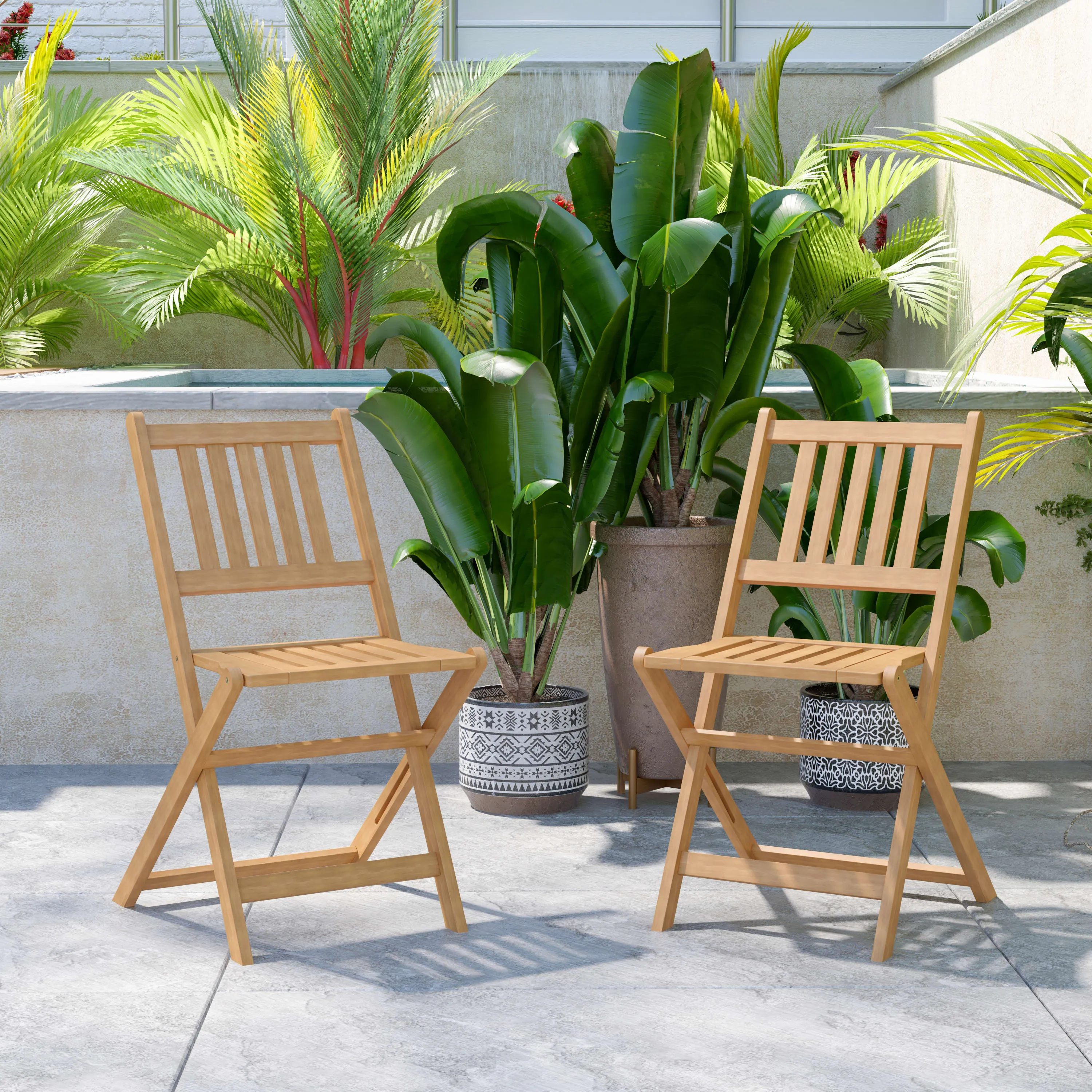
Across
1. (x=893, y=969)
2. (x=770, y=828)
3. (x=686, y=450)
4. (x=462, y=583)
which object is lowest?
(x=770, y=828)

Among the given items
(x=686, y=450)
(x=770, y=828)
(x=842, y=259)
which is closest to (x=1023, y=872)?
(x=770, y=828)

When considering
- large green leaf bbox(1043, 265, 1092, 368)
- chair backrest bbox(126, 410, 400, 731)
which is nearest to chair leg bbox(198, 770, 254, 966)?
chair backrest bbox(126, 410, 400, 731)

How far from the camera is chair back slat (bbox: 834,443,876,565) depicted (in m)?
2.70

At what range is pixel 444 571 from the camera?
10.7 feet

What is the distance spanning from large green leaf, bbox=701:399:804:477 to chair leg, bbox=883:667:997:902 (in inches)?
34.8

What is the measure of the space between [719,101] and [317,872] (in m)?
4.84

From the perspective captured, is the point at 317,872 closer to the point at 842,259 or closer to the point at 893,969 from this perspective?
the point at 893,969

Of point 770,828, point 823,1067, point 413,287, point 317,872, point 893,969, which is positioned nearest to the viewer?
point 823,1067

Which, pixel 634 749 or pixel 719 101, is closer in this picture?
pixel 634 749

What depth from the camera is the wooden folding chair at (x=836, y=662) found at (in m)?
2.42

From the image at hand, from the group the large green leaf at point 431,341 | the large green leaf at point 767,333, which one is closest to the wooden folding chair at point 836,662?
the large green leaf at point 767,333

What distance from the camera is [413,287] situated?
297 inches

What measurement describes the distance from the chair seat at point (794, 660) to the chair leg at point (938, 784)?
0.04 meters

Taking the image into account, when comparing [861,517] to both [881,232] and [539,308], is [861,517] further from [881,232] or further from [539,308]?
[881,232]
